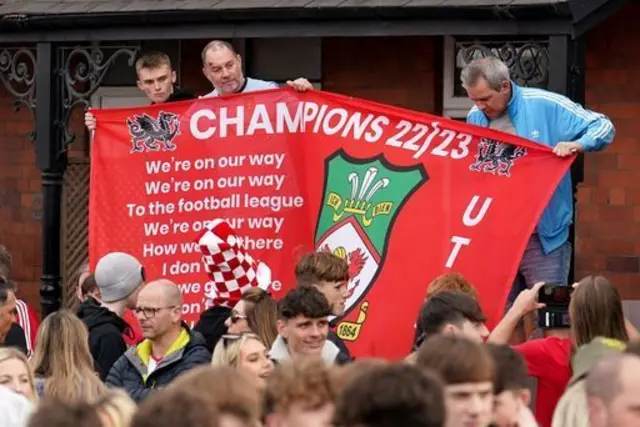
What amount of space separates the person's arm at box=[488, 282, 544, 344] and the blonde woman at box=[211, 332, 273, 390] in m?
1.24

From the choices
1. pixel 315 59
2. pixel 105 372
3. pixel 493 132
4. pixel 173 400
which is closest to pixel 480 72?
pixel 493 132

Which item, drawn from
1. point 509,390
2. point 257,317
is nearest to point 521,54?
point 257,317

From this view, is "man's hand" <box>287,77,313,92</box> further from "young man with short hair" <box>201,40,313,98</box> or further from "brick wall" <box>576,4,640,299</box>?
"brick wall" <box>576,4,640,299</box>

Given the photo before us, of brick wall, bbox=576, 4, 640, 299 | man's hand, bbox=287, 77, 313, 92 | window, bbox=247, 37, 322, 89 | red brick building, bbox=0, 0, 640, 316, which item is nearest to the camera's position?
man's hand, bbox=287, 77, 313, 92

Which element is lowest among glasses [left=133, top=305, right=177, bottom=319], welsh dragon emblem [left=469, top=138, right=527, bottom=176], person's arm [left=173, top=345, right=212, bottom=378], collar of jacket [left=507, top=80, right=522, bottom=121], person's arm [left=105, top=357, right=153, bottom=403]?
person's arm [left=105, top=357, right=153, bottom=403]

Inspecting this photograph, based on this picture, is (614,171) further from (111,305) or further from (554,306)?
(111,305)

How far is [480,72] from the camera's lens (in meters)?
10.6

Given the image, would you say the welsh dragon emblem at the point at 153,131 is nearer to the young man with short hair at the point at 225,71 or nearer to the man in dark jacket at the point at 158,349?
the young man with short hair at the point at 225,71

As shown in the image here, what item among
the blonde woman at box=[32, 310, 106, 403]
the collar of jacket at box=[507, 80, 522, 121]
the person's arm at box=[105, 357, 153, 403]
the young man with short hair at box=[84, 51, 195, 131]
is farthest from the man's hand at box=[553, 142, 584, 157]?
the blonde woman at box=[32, 310, 106, 403]

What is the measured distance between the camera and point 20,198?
1596cm

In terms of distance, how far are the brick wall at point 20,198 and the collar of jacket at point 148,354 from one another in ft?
19.8

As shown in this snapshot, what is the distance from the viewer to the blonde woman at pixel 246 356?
28.3 ft

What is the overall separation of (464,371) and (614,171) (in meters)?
7.36

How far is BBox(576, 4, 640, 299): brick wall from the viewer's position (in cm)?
1348
